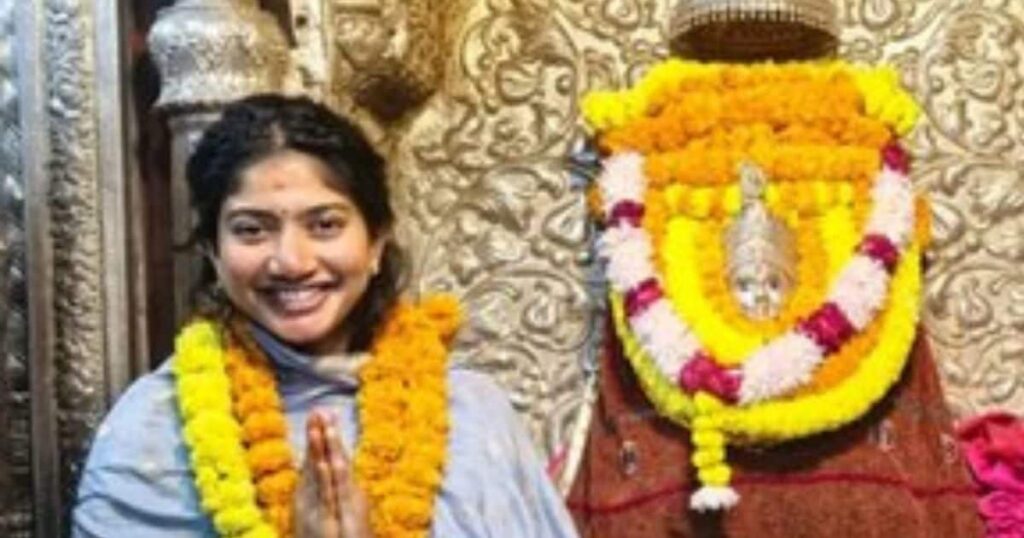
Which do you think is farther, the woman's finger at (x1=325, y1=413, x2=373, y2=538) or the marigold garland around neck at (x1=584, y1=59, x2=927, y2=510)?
the marigold garland around neck at (x1=584, y1=59, x2=927, y2=510)

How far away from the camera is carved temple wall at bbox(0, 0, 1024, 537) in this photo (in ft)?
10.3

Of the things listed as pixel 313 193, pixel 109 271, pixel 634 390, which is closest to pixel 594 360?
pixel 634 390

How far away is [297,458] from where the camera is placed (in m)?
2.39

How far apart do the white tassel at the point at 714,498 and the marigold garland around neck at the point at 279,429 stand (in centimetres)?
69

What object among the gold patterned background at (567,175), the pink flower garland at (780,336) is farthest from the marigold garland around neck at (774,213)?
the gold patterned background at (567,175)

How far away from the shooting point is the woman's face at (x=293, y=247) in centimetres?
235

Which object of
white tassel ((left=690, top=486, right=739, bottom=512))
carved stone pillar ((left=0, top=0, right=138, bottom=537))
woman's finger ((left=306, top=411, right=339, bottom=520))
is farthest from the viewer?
carved stone pillar ((left=0, top=0, right=138, bottom=537))

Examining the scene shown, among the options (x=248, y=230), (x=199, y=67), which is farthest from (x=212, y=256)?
(x=199, y=67)

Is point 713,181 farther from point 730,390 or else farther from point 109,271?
point 109,271

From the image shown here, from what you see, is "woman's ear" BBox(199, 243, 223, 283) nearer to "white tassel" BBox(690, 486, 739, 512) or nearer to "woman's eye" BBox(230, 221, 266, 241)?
"woman's eye" BBox(230, 221, 266, 241)

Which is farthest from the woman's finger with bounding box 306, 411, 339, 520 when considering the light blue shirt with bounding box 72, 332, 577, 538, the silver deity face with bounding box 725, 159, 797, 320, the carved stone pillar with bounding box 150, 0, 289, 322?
the silver deity face with bounding box 725, 159, 797, 320

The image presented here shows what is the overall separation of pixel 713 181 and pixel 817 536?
2.04 feet

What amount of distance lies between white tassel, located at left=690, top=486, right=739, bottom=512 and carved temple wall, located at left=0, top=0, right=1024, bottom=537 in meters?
0.35

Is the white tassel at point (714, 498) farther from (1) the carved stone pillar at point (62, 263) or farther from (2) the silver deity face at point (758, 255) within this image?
(1) the carved stone pillar at point (62, 263)
